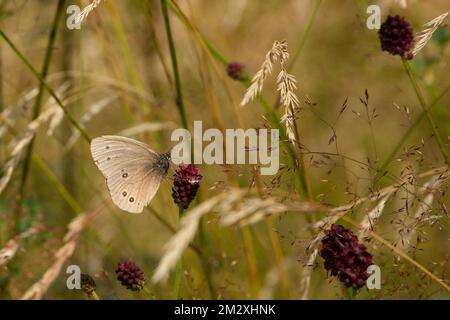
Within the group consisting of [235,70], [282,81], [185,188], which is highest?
[235,70]

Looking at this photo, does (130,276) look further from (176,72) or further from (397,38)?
(397,38)

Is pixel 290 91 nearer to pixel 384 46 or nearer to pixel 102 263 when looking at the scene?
pixel 384 46

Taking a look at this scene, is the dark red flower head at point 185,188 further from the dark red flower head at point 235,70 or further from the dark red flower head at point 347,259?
the dark red flower head at point 235,70

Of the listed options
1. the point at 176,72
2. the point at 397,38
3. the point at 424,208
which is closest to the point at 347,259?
the point at 424,208

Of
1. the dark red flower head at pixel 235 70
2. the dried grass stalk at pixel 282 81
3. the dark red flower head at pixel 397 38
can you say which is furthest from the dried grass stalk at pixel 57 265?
A: the dark red flower head at pixel 397 38
